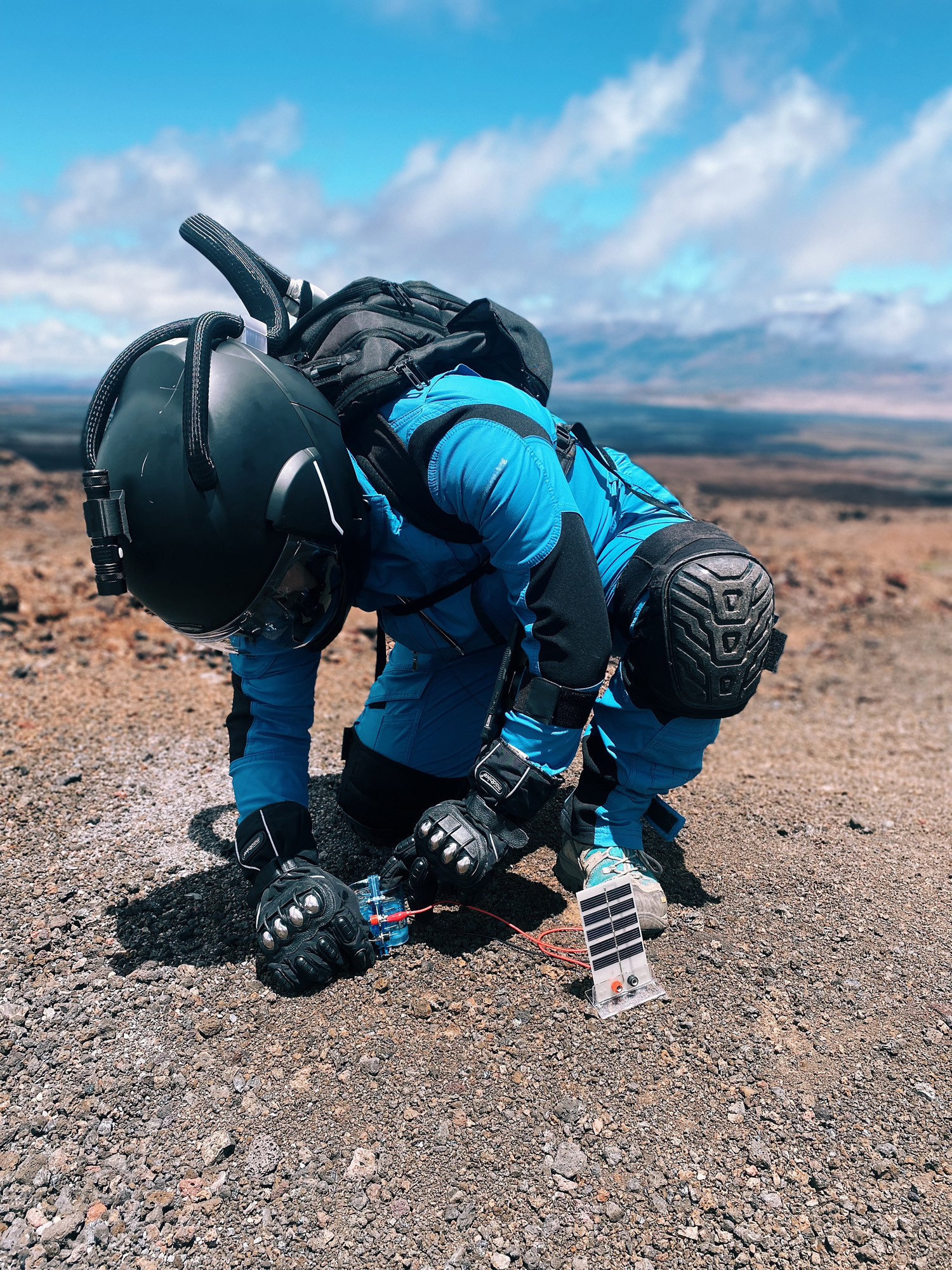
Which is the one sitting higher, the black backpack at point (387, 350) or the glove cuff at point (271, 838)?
the black backpack at point (387, 350)

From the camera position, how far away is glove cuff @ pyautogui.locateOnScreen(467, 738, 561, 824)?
2.33 meters

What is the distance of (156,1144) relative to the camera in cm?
198

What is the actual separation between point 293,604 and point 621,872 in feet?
4.10

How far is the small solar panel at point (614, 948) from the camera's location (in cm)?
229

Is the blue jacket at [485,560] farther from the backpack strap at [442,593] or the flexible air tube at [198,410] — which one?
the flexible air tube at [198,410]

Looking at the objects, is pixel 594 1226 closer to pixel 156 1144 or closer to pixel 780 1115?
pixel 780 1115

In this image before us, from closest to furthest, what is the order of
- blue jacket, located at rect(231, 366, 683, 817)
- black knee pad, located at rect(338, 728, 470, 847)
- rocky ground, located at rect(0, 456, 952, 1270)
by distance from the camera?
1. rocky ground, located at rect(0, 456, 952, 1270)
2. blue jacket, located at rect(231, 366, 683, 817)
3. black knee pad, located at rect(338, 728, 470, 847)

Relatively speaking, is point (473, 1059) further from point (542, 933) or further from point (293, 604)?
point (293, 604)

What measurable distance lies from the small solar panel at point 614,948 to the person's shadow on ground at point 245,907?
371mm

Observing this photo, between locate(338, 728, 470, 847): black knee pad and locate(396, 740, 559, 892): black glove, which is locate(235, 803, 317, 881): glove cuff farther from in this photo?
locate(338, 728, 470, 847): black knee pad

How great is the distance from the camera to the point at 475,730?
325cm

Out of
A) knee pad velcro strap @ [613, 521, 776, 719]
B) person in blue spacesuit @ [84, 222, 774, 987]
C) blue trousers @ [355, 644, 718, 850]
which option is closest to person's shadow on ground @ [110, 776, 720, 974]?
person in blue spacesuit @ [84, 222, 774, 987]

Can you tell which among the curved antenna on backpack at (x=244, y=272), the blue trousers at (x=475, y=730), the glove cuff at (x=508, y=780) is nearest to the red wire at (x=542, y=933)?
the blue trousers at (x=475, y=730)

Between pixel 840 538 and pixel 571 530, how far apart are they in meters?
13.4
